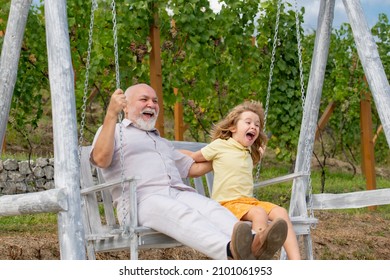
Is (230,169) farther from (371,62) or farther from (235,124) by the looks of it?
(371,62)

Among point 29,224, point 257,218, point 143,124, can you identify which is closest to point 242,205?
point 257,218

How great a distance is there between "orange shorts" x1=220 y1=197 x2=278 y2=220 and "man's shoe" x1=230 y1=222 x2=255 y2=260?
576mm

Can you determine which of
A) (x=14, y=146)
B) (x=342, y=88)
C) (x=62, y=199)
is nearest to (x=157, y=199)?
(x=62, y=199)

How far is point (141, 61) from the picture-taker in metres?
7.42

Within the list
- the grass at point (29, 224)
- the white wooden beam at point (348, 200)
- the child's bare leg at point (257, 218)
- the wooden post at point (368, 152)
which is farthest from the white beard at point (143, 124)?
the wooden post at point (368, 152)

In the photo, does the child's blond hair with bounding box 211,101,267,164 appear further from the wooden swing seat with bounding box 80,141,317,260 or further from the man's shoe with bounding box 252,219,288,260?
the man's shoe with bounding box 252,219,288,260

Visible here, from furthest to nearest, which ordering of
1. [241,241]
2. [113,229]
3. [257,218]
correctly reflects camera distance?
[113,229] → [257,218] → [241,241]

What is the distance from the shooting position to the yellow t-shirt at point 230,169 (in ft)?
13.8

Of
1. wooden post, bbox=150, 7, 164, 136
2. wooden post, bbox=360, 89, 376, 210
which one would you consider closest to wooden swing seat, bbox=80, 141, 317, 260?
wooden post, bbox=150, 7, 164, 136

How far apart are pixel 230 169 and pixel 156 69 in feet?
9.75

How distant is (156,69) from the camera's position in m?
7.05

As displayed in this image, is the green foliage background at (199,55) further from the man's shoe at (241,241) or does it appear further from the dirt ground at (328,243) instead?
the man's shoe at (241,241)

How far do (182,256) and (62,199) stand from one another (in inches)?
129

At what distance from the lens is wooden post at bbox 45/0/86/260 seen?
132 inches
